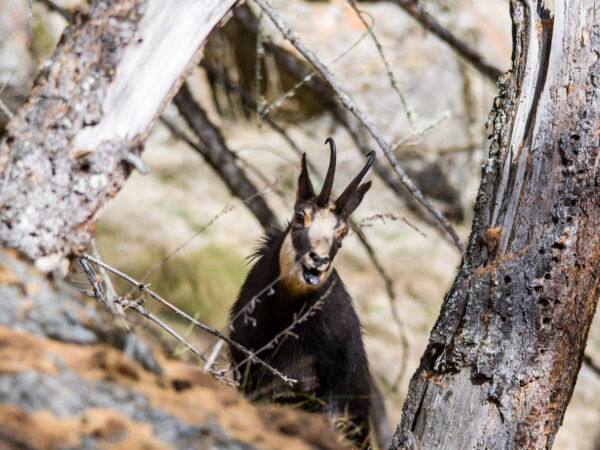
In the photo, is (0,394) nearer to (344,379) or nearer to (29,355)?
(29,355)

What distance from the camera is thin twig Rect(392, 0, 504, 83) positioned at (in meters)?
5.80

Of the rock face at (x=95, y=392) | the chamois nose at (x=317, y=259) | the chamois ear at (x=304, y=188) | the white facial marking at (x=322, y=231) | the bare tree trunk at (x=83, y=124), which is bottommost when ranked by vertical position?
the rock face at (x=95, y=392)

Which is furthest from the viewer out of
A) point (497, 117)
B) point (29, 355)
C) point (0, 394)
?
point (497, 117)

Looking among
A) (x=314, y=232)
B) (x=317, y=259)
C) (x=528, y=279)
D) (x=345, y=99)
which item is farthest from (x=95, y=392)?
(x=314, y=232)

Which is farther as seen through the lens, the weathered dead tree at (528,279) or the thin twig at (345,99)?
the thin twig at (345,99)

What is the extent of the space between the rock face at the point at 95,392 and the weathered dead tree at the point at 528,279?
80 cm

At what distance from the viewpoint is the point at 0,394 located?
1746 millimetres

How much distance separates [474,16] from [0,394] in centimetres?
1013

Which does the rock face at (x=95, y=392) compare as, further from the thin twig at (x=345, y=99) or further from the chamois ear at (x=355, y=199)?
the chamois ear at (x=355, y=199)

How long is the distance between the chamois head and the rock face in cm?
205

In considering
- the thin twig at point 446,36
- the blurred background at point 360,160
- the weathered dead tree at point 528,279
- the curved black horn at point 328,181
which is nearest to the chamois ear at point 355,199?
the curved black horn at point 328,181

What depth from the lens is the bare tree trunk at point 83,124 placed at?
7.46 feet

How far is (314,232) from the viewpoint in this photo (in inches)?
177

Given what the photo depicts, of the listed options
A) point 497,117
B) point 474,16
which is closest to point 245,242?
point 474,16
